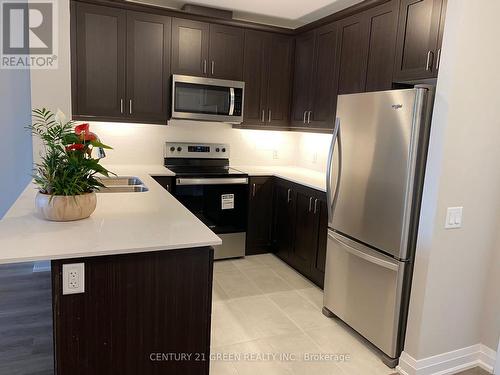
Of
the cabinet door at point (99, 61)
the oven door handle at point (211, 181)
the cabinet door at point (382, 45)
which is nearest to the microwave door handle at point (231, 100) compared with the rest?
the oven door handle at point (211, 181)

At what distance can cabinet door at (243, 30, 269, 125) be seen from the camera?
4.09 meters

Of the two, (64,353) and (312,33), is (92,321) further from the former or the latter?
(312,33)

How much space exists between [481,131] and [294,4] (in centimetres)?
237

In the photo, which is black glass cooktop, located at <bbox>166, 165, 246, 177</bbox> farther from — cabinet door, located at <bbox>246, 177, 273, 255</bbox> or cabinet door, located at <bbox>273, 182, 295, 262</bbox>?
cabinet door, located at <bbox>273, 182, 295, 262</bbox>

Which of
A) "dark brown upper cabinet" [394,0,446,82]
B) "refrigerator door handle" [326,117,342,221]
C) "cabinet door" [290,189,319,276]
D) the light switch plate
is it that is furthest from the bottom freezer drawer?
"dark brown upper cabinet" [394,0,446,82]

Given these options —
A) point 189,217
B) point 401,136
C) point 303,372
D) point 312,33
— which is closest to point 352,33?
point 312,33

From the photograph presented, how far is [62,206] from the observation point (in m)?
1.78

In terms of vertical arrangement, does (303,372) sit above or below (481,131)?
below

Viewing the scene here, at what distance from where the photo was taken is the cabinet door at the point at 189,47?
3.80m

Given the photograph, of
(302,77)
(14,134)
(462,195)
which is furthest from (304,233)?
(14,134)

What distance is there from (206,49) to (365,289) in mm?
2822

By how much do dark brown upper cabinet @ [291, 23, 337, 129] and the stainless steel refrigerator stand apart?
109cm

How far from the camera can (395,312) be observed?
7.46 ft

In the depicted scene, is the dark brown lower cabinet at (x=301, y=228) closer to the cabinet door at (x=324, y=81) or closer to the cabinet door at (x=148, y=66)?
the cabinet door at (x=324, y=81)
